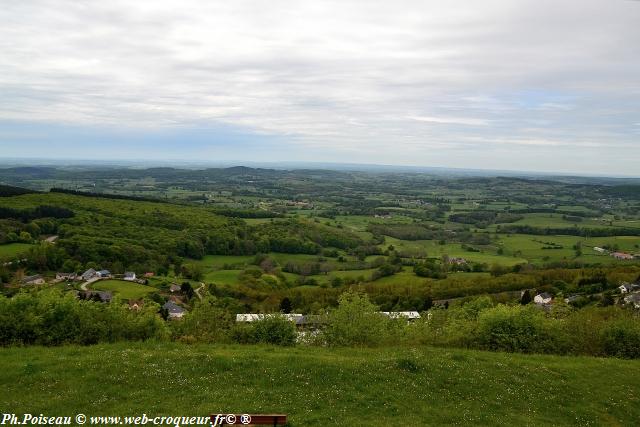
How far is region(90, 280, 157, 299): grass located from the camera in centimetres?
5592

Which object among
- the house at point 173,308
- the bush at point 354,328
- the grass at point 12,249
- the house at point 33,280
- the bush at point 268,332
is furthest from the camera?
the grass at point 12,249

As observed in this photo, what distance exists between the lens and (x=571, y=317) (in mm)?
24922

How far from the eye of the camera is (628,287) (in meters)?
59.5

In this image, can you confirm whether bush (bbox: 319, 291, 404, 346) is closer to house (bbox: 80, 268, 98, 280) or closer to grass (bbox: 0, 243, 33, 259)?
house (bbox: 80, 268, 98, 280)

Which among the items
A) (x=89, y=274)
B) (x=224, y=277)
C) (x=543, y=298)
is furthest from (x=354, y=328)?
(x=89, y=274)

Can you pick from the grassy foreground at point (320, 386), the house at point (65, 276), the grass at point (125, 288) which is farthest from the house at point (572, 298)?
the house at point (65, 276)

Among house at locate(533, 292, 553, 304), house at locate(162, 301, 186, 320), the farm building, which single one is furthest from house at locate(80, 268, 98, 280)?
house at locate(533, 292, 553, 304)

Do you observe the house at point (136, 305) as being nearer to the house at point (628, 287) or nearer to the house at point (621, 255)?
the house at point (628, 287)

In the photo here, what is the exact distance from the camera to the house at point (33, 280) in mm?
54825

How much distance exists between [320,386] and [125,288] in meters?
51.2

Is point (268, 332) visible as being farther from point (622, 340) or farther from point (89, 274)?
point (89, 274)

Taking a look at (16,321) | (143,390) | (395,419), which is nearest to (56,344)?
(16,321)

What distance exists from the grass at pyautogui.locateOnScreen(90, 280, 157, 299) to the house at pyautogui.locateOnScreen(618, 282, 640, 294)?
2500 inches

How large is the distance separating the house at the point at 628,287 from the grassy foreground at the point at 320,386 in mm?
47756
